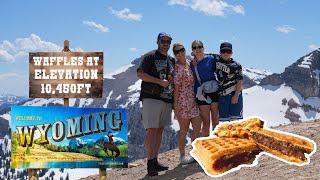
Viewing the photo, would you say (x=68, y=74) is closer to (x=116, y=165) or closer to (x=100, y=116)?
(x=100, y=116)

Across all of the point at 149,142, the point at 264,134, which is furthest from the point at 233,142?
the point at 149,142

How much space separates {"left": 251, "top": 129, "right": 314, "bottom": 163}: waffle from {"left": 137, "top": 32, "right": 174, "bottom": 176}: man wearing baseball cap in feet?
6.27

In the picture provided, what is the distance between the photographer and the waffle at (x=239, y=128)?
10492mm

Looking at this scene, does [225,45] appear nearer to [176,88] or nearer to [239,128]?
[176,88]

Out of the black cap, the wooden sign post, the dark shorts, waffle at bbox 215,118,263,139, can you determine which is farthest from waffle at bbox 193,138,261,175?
the wooden sign post

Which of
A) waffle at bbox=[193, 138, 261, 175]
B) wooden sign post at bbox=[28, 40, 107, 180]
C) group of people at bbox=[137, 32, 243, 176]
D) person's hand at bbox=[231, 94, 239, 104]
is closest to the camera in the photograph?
waffle at bbox=[193, 138, 261, 175]

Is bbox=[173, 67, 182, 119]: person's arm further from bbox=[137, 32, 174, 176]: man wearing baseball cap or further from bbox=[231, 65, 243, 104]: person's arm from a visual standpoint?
bbox=[231, 65, 243, 104]: person's arm

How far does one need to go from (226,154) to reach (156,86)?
1.96 m

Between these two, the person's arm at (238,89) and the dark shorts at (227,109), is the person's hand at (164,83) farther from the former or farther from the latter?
the person's arm at (238,89)

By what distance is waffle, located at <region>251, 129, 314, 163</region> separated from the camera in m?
9.95

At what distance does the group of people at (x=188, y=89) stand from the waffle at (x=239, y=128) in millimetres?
171

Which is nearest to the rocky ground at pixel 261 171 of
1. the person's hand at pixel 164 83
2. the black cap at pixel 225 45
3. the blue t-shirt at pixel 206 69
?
the blue t-shirt at pixel 206 69

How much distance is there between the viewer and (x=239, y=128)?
10.7 metres

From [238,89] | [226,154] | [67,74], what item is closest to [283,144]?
[226,154]
